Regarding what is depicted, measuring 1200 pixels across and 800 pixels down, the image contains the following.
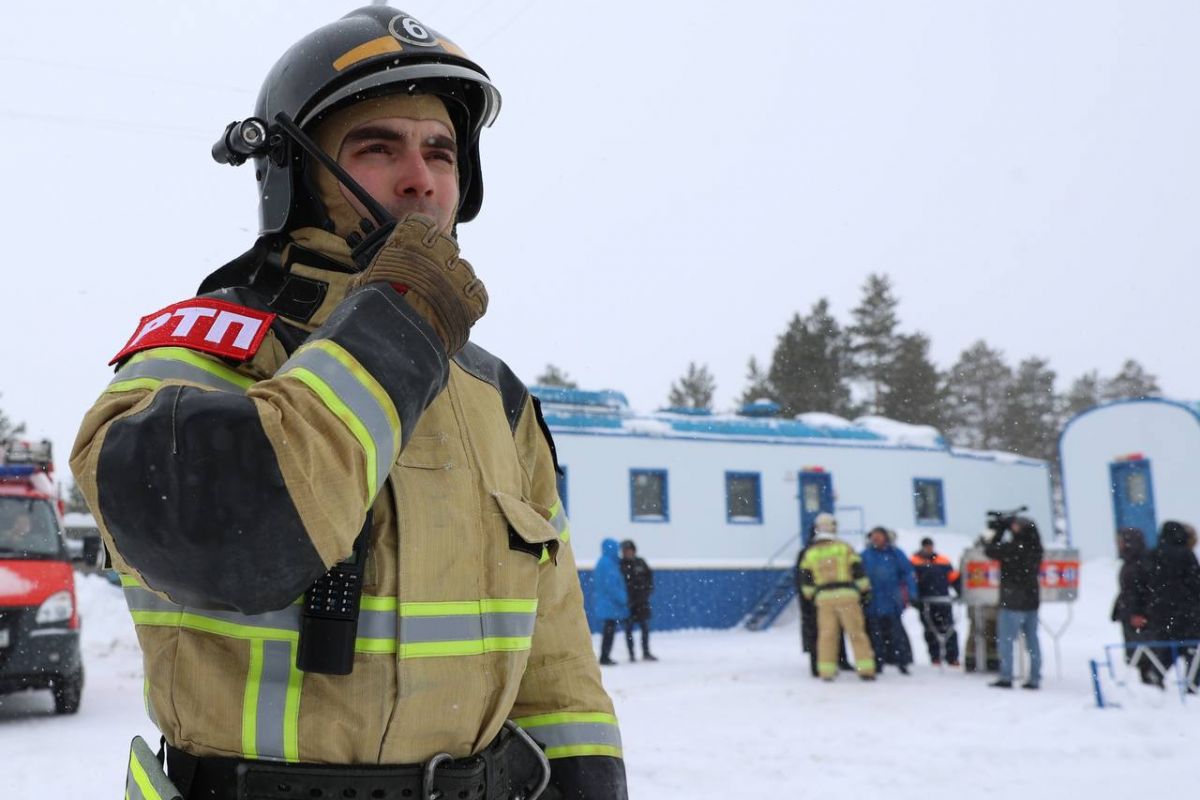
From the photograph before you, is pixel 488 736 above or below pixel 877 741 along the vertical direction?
above

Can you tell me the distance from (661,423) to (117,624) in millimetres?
10702

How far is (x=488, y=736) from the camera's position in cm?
162

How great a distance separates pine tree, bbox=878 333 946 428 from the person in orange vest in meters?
38.8

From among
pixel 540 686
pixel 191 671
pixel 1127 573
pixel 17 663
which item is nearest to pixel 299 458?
pixel 191 671

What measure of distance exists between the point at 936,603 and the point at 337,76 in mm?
12744

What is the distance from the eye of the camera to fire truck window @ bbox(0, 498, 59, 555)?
29.2 feet

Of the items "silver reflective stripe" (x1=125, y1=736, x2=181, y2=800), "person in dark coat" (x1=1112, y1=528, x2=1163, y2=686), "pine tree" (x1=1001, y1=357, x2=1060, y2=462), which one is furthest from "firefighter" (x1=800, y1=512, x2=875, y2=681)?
"pine tree" (x1=1001, y1=357, x2=1060, y2=462)

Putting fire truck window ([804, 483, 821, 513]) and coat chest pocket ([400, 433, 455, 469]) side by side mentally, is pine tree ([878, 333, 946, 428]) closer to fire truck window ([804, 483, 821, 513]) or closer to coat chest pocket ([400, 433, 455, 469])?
fire truck window ([804, 483, 821, 513])

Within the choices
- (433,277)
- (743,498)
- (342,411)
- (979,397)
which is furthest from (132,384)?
(979,397)

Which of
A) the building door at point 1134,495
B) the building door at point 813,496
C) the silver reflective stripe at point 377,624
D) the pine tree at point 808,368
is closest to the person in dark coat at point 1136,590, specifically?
the silver reflective stripe at point 377,624

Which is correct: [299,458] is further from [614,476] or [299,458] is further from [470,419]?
[614,476]

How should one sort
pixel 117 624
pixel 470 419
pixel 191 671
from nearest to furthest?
1. pixel 191 671
2. pixel 470 419
3. pixel 117 624

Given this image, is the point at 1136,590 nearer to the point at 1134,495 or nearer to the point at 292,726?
the point at 292,726

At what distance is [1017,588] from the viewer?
1076 cm
